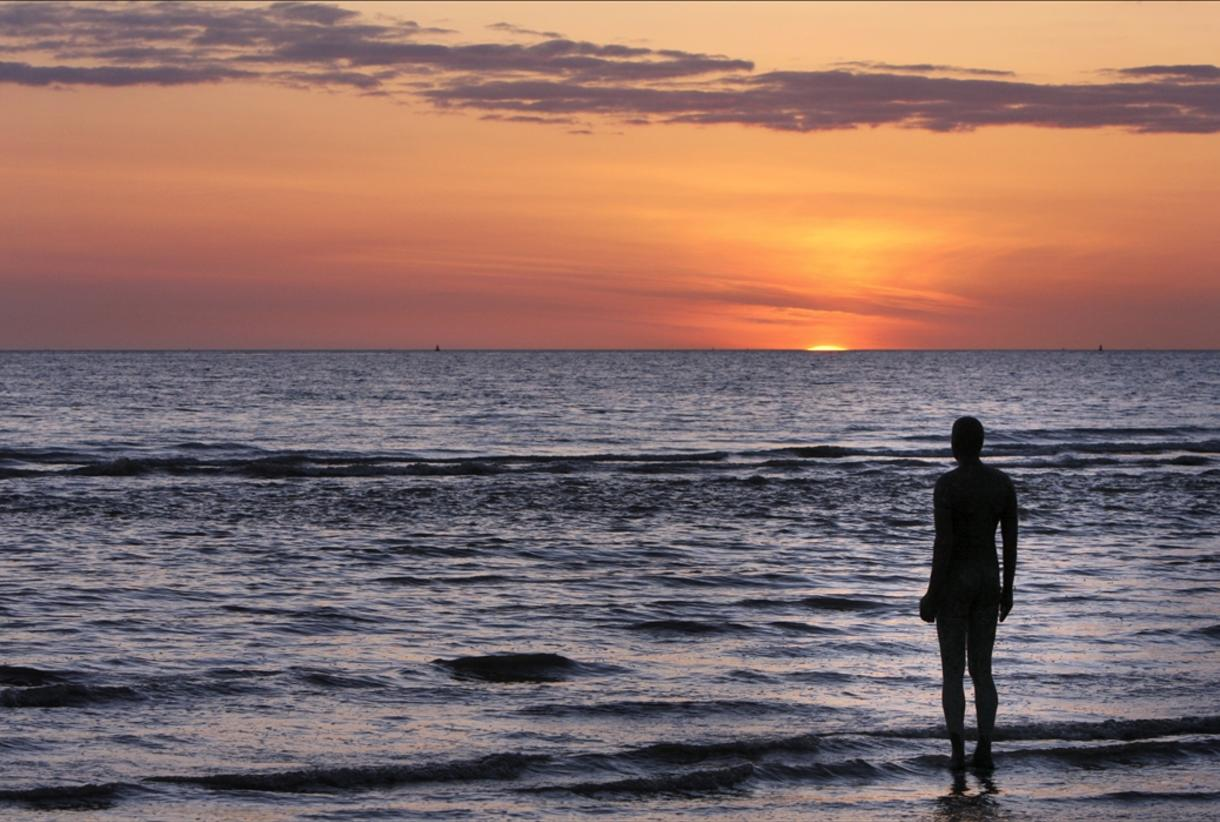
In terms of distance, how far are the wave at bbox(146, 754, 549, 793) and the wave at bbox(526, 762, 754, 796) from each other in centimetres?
50

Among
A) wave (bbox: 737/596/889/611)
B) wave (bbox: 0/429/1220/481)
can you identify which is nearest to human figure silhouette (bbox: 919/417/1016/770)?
wave (bbox: 737/596/889/611)

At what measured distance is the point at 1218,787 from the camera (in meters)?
9.13

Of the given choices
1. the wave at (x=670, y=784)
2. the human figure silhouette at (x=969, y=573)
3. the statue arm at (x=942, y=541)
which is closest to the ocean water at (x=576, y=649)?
the wave at (x=670, y=784)

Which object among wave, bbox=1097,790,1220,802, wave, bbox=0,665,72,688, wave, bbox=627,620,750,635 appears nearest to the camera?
wave, bbox=1097,790,1220,802

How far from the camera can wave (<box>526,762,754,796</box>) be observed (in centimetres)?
905

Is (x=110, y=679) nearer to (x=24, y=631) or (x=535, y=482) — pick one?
(x=24, y=631)

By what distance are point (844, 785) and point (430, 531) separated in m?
14.7

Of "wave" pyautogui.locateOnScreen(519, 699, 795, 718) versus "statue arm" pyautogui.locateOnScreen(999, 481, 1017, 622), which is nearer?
"statue arm" pyautogui.locateOnScreen(999, 481, 1017, 622)

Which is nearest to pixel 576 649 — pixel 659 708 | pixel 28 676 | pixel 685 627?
pixel 685 627

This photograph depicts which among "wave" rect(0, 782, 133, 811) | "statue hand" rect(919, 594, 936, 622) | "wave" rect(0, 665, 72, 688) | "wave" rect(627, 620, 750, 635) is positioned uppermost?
"statue hand" rect(919, 594, 936, 622)

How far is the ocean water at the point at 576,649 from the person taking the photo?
9141 mm

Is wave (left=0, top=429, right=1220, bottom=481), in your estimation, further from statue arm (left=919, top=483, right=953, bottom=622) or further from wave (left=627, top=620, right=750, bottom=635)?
statue arm (left=919, top=483, right=953, bottom=622)

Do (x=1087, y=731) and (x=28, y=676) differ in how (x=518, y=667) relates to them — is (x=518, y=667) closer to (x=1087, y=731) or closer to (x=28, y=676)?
(x=28, y=676)

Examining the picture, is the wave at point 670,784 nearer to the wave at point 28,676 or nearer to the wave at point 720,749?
the wave at point 720,749
